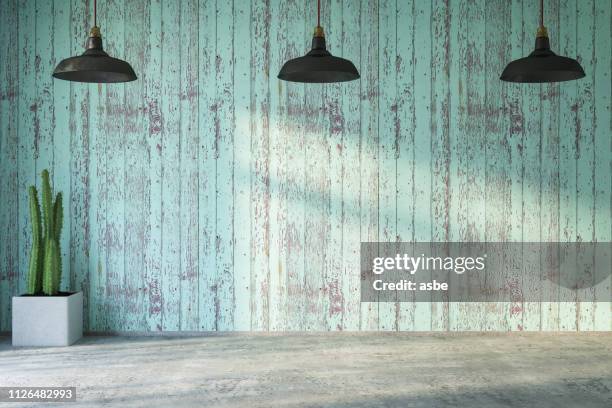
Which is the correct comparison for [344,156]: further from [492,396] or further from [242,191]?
[492,396]

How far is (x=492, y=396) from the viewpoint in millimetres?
3102

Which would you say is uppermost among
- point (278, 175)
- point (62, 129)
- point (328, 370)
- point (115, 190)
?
point (62, 129)

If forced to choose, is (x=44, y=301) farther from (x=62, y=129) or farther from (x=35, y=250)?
(x=62, y=129)

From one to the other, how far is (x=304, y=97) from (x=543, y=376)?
2.38 m

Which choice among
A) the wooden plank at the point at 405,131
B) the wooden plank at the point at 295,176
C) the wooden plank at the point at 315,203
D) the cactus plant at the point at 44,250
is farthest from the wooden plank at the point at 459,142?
the cactus plant at the point at 44,250

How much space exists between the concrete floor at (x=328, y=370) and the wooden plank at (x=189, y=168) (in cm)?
32

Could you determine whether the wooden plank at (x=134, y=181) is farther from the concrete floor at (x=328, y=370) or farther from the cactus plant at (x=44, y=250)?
the cactus plant at (x=44, y=250)

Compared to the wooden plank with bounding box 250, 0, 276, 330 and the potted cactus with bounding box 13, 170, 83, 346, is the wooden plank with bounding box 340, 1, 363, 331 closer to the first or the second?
the wooden plank with bounding box 250, 0, 276, 330

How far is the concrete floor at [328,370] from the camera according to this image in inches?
121

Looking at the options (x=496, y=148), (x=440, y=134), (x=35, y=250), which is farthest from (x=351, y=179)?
(x=35, y=250)

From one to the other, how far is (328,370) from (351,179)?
148cm

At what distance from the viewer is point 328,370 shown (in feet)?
11.7

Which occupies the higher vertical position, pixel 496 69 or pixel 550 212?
pixel 496 69

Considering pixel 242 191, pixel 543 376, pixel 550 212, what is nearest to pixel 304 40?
pixel 242 191
